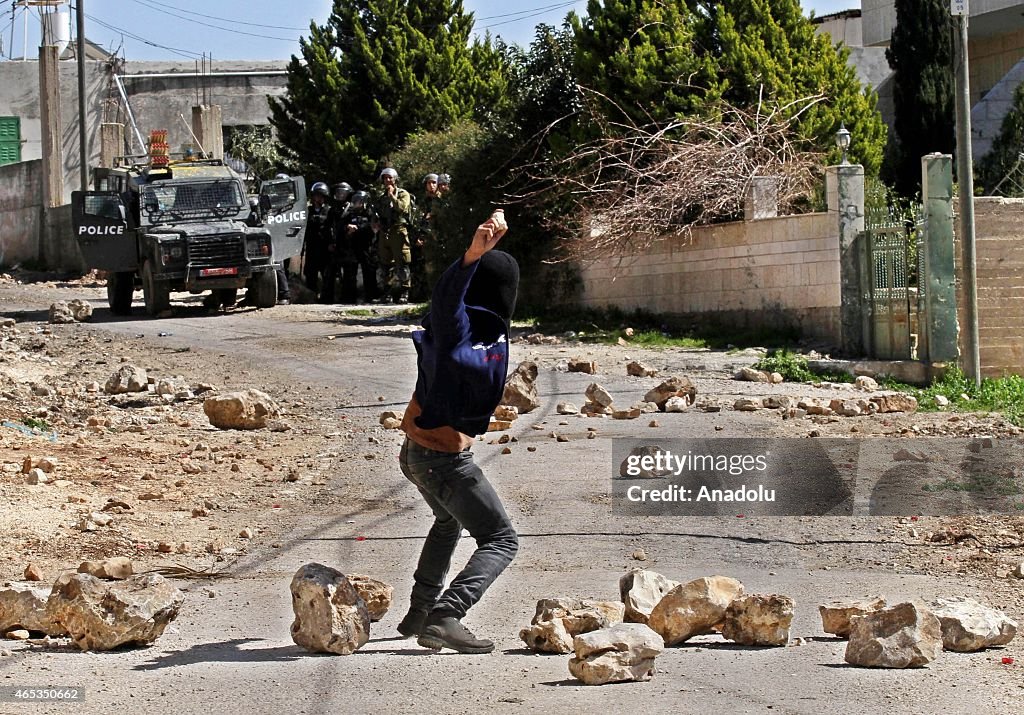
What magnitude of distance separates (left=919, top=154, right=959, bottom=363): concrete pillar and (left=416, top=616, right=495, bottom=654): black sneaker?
9813 millimetres

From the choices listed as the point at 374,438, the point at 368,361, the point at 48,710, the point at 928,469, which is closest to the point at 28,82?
the point at 368,361

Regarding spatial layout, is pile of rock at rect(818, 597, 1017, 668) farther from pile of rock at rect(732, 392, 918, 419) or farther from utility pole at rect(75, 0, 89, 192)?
utility pole at rect(75, 0, 89, 192)

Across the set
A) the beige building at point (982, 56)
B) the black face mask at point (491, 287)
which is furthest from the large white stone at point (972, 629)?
the beige building at point (982, 56)

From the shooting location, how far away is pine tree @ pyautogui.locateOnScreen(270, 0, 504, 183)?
3025 cm

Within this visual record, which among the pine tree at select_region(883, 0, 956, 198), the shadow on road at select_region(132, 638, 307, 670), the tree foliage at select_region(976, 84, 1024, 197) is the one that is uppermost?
the pine tree at select_region(883, 0, 956, 198)

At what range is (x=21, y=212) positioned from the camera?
3425cm

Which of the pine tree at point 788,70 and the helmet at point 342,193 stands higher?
the pine tree at point 788,70

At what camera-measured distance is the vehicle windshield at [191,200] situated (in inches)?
846

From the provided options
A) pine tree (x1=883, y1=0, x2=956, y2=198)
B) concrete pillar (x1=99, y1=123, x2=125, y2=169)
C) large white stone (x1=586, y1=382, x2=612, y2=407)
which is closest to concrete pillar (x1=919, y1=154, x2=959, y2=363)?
large white stone (x1=586, y1=382, x2=612, y2=407)

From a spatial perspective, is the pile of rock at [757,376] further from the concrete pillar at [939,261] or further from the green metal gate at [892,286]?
the concrete pillar at [939,261]

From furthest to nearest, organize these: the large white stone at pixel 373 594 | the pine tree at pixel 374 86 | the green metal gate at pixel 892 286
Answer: the pine tree at pixel 374 86
the green metal gate at pixel 892 286
the large white stone at pixel 373 594

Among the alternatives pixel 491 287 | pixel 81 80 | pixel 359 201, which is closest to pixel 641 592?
pixel 491 287

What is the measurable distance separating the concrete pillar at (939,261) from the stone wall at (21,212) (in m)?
25.4

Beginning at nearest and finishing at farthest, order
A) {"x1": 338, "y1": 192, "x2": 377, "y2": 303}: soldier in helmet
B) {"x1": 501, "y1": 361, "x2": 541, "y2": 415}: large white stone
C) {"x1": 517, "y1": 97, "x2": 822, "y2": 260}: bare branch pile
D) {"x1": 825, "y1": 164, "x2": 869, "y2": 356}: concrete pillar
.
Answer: {"x1": 501, "y1": 361, "x2": 541, "y2": 415}: large white stone → {"x1": 825, "y1": 164, "x2": 869, "y2": 356}: concrete pillar → {"x1": 517, "y1": 97, "x2": 822, "y2": 260}: bare branch pile → {"x1": 338, "y1": 192, "x2": 377, "y2": 303}: soldier in helmet
